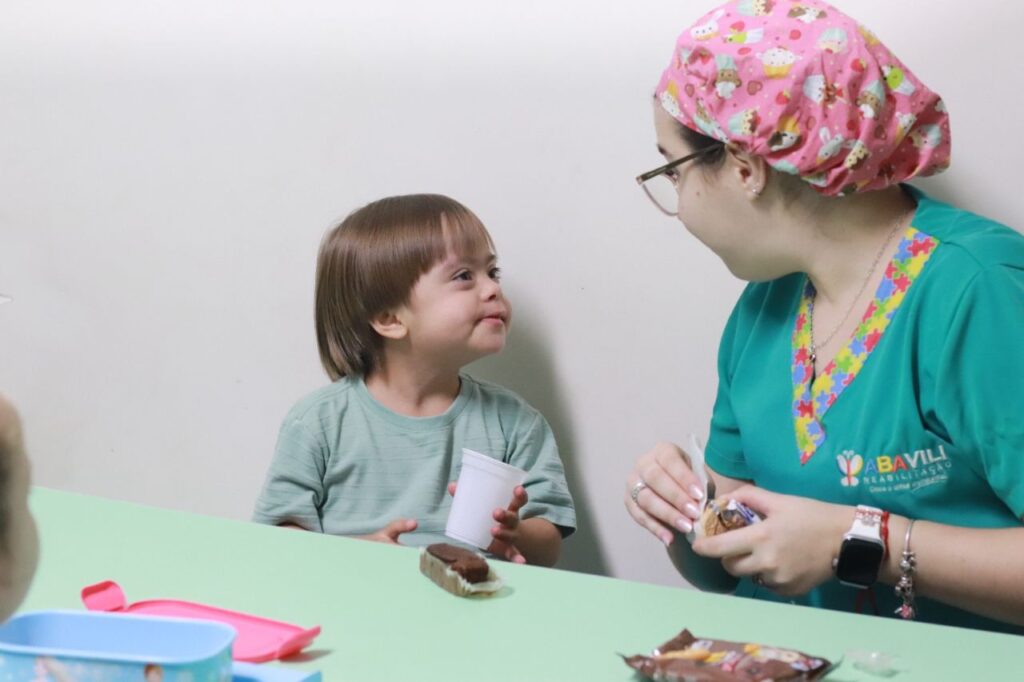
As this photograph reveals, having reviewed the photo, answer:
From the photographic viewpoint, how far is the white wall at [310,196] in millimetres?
1817

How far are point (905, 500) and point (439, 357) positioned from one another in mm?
840

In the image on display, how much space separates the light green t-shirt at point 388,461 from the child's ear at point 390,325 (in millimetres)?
116

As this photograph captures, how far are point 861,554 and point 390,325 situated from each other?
0.97 m

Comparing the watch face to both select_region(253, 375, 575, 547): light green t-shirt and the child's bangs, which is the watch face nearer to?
select_region(253, 375, 575, 547): light green t-shirt

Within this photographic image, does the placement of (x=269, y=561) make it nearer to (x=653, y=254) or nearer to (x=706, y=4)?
(x=653, y=254)

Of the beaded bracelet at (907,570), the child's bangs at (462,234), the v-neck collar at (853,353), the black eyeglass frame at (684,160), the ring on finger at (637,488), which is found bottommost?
the beaded bracelet at (907,570)

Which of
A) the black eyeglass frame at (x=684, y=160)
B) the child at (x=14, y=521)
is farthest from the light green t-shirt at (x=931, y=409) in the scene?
the child at (x=14, y=521)

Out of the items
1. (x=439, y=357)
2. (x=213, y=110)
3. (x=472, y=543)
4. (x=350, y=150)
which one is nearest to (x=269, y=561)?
(x=472, y=543)

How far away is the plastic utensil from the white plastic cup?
1.52 ft

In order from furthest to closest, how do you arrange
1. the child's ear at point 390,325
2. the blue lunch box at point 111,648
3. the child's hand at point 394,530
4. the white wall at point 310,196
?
the child's ear at point 390,325, the white wall at point 310,196, the child's hand at point 394,530, the blue lunch box at point 111,648

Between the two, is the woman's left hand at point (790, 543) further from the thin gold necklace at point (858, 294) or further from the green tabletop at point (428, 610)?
the thin gold necklace at point (858, 294)

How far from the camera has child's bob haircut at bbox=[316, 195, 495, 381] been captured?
1902mm

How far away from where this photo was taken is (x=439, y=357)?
6.30 feet

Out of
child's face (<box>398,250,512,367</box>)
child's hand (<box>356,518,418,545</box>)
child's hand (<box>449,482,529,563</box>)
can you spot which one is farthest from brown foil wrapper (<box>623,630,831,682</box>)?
child's face (<box>398,250,512,367</box>)
